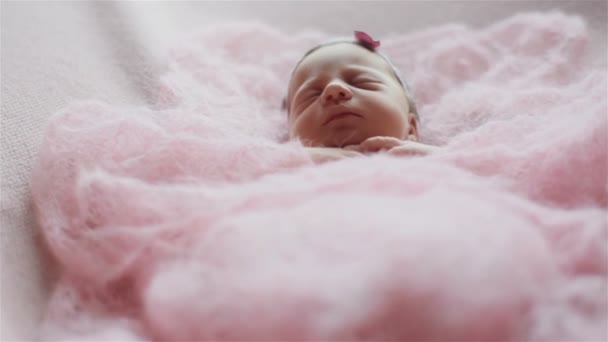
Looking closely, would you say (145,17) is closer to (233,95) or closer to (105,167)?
(233,95)

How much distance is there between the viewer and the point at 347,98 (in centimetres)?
97

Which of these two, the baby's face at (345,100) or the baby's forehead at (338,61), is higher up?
the baby's forehead at (338,61)

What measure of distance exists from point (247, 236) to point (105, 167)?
0.27 meters

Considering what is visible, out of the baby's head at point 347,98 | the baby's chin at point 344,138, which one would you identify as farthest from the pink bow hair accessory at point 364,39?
the baby's chin at point 344,138

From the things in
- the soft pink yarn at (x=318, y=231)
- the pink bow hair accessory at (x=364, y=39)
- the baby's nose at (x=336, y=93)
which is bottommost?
the soft pink yarn at (x=318, y=231)

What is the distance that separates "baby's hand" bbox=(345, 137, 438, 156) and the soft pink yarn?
0.06 meters

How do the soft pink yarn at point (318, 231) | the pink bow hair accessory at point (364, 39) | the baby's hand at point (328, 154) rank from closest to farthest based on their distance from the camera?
the soft pink yarn at point (318, 231)
the baby's hand at point (328, 154)
the pink bow hair accessory at point (364, 39)

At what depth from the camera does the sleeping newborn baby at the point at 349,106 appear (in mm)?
917

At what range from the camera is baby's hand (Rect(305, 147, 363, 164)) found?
866 millimetres

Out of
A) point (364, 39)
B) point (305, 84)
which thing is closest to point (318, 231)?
point (305, 84)

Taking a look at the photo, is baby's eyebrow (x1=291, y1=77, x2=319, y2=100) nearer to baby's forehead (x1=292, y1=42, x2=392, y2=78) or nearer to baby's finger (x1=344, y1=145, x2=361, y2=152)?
baby's forehead (x1=292, y1=42, x2=392, y2=78)

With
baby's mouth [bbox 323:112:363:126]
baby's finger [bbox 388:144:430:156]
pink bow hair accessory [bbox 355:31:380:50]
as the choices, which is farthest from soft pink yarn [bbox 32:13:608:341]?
pink bow hair accessory [bbox 355:31:380:50]

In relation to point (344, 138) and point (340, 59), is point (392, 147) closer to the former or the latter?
point (344, 138)

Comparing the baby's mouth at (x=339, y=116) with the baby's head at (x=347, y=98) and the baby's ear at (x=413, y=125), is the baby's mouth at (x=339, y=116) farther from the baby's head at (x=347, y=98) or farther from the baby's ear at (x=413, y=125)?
the baby's ear at (x=413, y=125)
